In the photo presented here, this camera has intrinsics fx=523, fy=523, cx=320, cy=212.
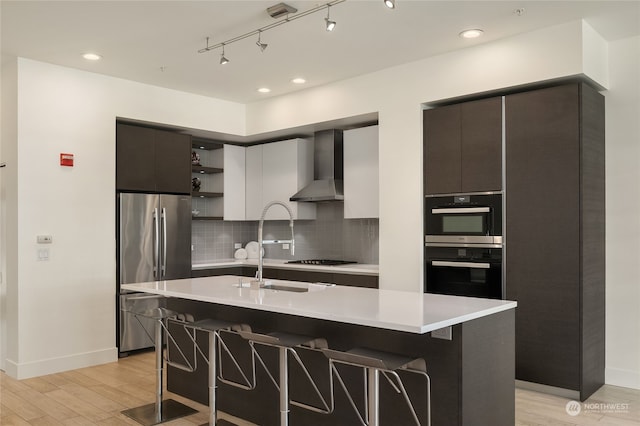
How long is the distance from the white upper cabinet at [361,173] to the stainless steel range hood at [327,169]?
6.3 inches

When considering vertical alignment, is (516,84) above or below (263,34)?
below

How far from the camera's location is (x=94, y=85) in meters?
5.14

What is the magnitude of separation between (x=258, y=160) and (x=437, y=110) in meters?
2.76

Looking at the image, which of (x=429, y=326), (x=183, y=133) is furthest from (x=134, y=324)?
(x=429, y=326)

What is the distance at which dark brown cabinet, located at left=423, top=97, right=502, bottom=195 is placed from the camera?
168 inches

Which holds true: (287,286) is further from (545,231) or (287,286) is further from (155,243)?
(155,243)

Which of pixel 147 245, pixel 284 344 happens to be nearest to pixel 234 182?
pixel 147 245

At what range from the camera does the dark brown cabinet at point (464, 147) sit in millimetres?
4266

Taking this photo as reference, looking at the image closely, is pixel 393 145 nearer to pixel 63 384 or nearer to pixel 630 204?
pixel 630 204

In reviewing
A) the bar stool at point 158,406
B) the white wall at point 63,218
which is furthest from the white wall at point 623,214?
the white wall at point 63,218

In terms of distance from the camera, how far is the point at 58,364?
4801mm

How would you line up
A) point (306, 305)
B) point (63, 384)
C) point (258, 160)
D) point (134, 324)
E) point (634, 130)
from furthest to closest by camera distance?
point (258, 160) → point (134, 324) → point (63, 384) → point (634, 130) → point (306, 305)

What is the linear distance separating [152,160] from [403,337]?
3.84 meters

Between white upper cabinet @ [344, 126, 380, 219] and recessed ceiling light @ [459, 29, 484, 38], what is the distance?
57.7 inches
